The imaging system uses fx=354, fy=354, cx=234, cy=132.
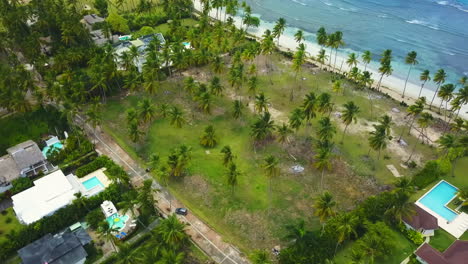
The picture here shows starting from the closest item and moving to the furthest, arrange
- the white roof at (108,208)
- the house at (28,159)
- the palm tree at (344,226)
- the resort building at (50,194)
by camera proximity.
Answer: the palm tree at (344,226) < the resort building at (50,194) < the white roof at (108,208) < the house at (28,159)

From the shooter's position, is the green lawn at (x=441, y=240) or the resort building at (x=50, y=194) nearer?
the resort building at (x=50, y=194)

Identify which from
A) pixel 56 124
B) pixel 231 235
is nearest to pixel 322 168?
pixel 231 235

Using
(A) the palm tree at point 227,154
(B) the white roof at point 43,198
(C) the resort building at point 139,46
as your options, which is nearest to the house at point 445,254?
(A) the palm tree at point 227,154

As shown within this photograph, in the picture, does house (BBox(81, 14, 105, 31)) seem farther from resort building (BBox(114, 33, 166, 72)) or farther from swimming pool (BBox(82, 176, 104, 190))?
swimming pool (BBox(82, 176, 104, 190))

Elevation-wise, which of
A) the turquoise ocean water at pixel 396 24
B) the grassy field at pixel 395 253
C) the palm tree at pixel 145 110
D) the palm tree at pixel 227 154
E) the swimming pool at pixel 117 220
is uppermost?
the turquoise ocean water at pixel 396 24

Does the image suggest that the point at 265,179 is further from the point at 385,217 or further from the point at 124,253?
the point at 124,253

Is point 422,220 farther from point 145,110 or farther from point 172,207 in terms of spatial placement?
point 145,110

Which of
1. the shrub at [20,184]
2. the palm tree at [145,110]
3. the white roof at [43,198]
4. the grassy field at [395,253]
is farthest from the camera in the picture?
the palm tree at [145,110]

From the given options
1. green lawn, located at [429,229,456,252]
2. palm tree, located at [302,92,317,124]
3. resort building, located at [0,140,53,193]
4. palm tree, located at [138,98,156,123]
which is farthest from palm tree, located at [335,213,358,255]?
resort building, located at [0,140,53,193]

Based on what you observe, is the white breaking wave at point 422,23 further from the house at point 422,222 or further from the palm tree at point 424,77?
the house at point 422,222
